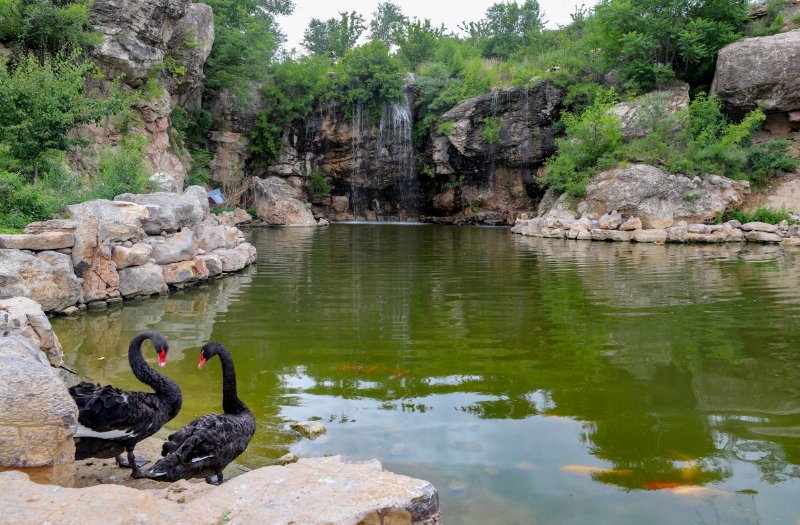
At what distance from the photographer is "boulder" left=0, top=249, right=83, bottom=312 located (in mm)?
6684

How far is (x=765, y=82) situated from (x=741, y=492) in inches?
918

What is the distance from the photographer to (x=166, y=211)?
33.9 feet

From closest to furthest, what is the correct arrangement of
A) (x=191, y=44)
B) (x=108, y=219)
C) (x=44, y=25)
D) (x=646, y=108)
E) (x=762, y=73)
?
(x=108, y=219) → (x=44, y=25) → (x=646, y=108) → (x=762, y=73) → (x=191, y=44)

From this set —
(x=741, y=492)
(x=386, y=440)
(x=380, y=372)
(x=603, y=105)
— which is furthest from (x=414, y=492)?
(x=603, y=105)

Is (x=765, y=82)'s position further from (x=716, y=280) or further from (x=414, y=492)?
(x=414, y=492)

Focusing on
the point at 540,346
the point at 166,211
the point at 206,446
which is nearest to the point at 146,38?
the point at 166,211

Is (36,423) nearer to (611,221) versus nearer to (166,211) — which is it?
(166,211)

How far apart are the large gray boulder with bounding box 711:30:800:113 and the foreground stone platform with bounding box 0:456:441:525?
2461 centimetres

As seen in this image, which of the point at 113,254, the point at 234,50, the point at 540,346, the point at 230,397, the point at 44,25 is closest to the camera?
the point at 230,397

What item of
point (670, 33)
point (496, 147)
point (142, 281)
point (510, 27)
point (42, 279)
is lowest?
point (142, 281)

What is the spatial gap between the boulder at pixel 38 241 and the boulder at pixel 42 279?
11cm

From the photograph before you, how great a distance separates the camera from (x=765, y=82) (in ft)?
70.7

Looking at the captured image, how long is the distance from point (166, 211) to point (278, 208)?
16452mm

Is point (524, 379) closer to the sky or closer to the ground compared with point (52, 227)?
closer to the ground
